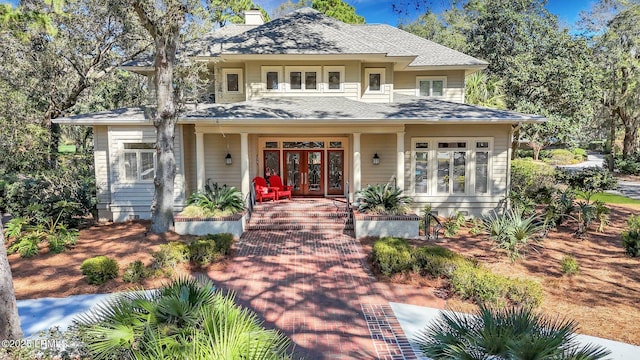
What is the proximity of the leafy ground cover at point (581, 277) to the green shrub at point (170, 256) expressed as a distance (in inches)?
181

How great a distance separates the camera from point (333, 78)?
50.8 feet

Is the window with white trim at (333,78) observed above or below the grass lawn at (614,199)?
above

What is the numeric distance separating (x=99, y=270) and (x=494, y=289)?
25.7 ft

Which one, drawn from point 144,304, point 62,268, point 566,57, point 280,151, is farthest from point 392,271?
point 566,57

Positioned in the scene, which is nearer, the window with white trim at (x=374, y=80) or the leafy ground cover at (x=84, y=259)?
the leafy ground cover at (x=84, y=259)

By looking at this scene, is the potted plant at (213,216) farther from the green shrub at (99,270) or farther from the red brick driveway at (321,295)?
the green shrub at (99,270)

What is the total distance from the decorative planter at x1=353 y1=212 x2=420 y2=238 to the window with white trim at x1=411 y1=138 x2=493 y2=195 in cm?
337

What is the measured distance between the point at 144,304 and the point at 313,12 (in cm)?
1640

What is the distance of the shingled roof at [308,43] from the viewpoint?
47.3 feet

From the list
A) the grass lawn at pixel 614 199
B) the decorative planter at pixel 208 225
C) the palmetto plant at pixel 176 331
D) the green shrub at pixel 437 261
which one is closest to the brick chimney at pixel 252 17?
the decorative planter at pixel 208 225

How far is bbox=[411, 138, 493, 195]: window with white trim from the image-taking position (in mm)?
14617

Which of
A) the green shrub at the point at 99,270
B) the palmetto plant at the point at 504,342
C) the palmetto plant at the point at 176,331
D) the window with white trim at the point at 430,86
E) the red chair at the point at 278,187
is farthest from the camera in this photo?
the window with white trim at the point at 430,86

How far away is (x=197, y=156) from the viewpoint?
13.8 meters

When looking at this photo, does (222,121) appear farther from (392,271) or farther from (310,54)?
(392,271)
